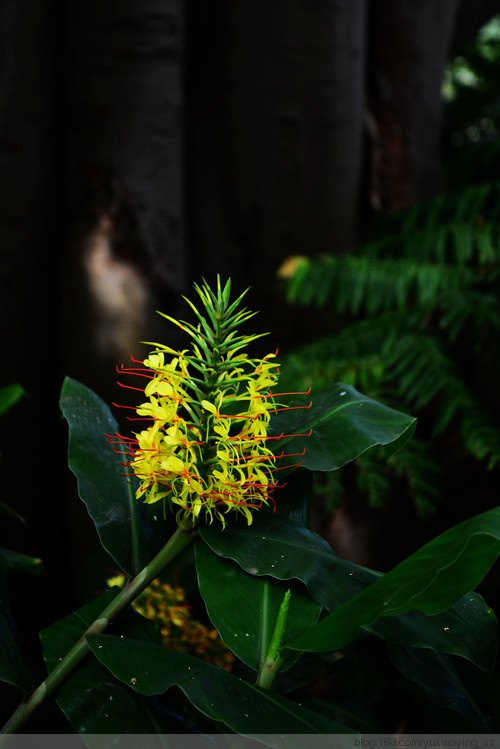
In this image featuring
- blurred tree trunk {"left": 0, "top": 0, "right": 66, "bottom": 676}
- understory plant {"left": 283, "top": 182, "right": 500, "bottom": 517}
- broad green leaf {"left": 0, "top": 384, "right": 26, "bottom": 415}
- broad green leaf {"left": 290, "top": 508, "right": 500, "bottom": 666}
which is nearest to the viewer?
broad green leaf {"left": 290, "top": 508, "right": 500, "bottom": 666}

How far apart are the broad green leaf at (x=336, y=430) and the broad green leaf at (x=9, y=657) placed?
29 cm

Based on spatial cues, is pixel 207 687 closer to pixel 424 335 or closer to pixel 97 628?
pixel 97 628

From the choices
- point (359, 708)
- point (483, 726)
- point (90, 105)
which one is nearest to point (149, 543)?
point (483, 726)

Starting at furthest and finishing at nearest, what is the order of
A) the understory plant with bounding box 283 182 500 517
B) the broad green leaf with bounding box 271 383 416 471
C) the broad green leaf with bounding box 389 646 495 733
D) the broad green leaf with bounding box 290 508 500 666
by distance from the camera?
1. the understory plant with bounding box 283 182 500 517
2. the broad green leaf with bounding box 389 646 495 733
3. the broad green leaf with bounding box 271 383 416 471
4. the broad green leaf with bounding box 290 508 500 666

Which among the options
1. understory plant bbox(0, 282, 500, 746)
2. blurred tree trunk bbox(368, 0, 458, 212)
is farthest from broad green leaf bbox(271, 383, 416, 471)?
blurred tree trunk bbox(368, 0, 458, 212)

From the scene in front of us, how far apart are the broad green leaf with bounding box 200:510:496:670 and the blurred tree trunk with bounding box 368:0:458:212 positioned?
4.51ft

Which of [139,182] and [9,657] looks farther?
[139,182]

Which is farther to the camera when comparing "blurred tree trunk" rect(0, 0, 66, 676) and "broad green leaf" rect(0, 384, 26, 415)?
"blurred tree trunk" rect(0, 0, 66, 676)

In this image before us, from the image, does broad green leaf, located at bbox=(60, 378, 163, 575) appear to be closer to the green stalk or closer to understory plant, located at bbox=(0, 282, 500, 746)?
understory plant, located at bbox=(0, 282, 500, 746)

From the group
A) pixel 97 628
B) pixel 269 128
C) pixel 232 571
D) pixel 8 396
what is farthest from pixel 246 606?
pixel 269 128

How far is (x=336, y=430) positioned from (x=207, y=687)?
0.23 meters

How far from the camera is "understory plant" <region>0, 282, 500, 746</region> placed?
1.53ft

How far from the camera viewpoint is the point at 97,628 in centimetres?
55

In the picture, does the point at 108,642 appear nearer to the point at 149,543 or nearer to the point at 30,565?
the point at 149,543
